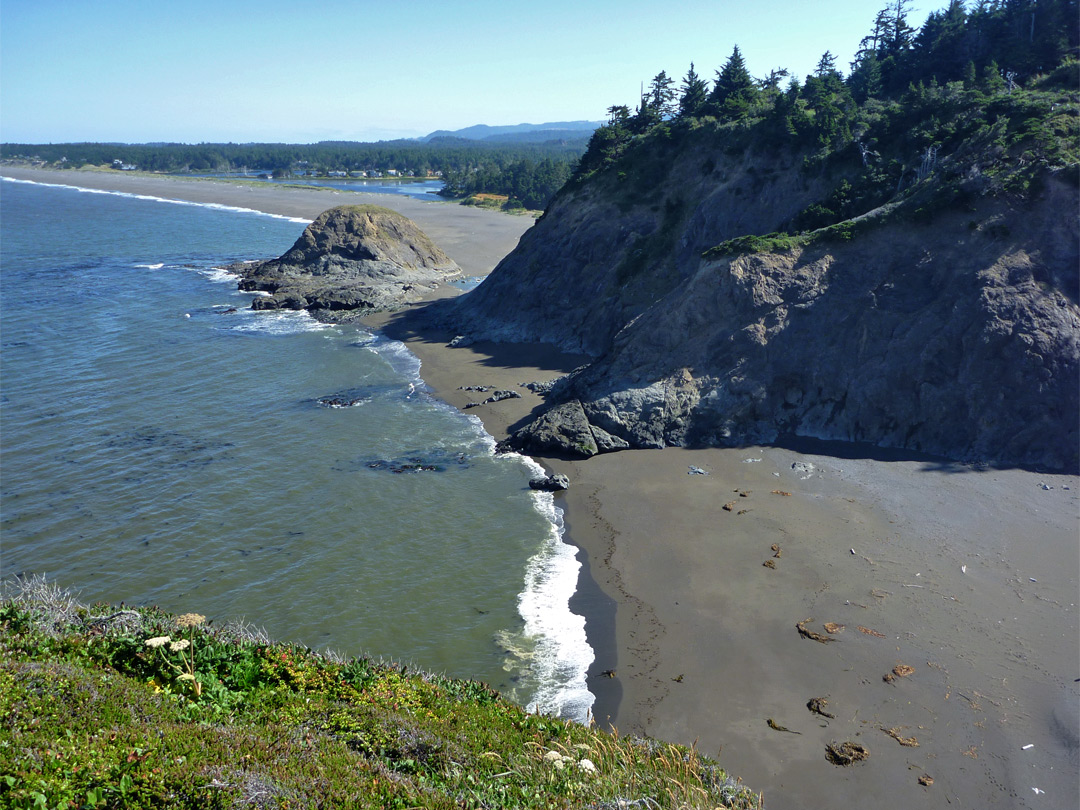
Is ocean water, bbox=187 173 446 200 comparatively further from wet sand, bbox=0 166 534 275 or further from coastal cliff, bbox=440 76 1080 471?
coastal cliff, bbox=440 76 1080 471

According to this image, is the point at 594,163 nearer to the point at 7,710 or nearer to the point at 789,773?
the point at 789,773

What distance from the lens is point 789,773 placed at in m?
12.4

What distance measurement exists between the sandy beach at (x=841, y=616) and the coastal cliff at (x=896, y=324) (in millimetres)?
1599

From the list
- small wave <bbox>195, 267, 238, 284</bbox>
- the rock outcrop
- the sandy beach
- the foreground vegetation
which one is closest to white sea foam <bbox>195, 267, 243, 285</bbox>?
small wave <bbox>195, 267, 238, 284</bbox>

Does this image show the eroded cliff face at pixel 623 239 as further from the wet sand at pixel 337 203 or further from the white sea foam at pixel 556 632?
the white sea foam at pixel 556 632

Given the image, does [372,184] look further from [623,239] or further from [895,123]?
[895,123]

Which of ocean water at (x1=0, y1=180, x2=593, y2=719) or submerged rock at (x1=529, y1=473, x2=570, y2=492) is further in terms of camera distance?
submerged rock at (x1=529, y1=473, x2=570, y2=492)

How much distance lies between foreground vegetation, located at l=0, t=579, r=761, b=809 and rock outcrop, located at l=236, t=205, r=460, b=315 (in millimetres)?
41997

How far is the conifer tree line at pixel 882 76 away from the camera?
123 ft

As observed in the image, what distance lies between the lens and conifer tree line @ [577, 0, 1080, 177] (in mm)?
37438

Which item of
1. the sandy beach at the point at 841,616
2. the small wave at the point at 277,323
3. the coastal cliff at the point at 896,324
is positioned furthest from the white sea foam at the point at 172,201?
the sandy beach at the point at 841,616

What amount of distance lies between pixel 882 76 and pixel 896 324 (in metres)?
29.2

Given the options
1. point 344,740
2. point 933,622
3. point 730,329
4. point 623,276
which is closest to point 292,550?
point 344,740

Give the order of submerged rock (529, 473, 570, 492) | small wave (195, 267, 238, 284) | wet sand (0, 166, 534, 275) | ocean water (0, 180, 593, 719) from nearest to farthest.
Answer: ocean water (0, 180, 593, 719)
submerged rock (529, 473, 570, 492)
small wave (195, 267, 238, 284)
wet sand (0, 166, 534, 275)
